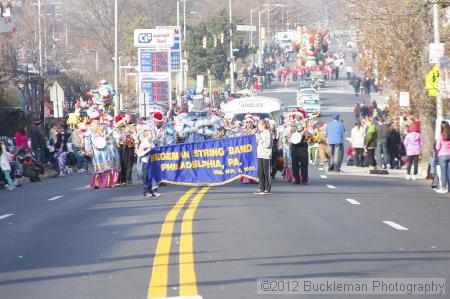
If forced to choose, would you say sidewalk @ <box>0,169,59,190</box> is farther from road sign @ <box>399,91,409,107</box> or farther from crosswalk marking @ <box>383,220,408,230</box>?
crosswalk marking @ <box>383,220,408,230</box>

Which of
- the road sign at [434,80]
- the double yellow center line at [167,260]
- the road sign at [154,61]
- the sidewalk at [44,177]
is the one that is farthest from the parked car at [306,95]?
the double yellow center line at [167,260]

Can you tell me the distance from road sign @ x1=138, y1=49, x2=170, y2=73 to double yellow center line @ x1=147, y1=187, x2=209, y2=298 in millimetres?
55285

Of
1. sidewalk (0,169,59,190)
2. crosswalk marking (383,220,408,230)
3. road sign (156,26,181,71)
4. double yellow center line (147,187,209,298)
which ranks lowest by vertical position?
sidewalk (0,169,59,190)

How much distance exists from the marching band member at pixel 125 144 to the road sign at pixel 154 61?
4541cm

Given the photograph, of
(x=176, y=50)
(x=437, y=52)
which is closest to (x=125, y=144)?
(x=437, y=52)

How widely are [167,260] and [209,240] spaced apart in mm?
2101

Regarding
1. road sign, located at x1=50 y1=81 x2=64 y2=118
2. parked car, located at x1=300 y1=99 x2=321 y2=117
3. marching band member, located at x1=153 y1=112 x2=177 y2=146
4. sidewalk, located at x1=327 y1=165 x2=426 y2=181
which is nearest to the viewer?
marching band member, located at x1=153 y1=112 x2=177 y2=146

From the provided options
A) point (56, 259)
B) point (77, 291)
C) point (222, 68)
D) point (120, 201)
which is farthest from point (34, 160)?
point (222, 68)

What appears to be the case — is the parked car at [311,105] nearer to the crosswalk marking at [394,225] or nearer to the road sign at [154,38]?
the road sign at [154,38]

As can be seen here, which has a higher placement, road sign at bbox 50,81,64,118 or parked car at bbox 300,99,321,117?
road sign at bbox 50,81,64,118

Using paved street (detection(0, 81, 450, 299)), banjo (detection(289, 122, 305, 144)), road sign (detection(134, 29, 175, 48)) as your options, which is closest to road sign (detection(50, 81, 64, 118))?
banjo (detection(289, 122, 305, 144))

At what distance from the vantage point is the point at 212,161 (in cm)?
2925

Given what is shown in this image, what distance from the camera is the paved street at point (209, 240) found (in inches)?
512

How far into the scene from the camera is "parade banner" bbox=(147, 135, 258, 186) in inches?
1128
